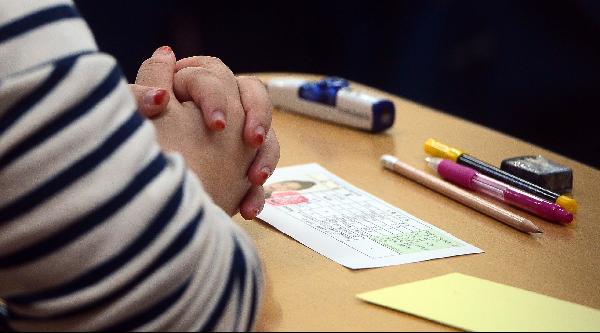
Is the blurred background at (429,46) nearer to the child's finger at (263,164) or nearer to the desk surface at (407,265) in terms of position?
the desk surface at (407,265)

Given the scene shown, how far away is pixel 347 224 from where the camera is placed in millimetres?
748

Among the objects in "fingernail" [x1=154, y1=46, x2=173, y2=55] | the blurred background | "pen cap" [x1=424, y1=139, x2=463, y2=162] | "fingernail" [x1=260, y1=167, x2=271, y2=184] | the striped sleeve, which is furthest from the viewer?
the blurred background

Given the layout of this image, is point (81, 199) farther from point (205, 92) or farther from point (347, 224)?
point (347, 224)

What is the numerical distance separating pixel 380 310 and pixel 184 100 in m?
0.25

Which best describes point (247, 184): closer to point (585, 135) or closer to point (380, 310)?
point (380, 310)

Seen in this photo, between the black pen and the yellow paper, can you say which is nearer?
the yellow paper

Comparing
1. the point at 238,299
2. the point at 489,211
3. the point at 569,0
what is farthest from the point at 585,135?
the point at 238,299

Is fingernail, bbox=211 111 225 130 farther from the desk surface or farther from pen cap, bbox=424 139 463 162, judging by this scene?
pen cap, bbox=424 139 463 162

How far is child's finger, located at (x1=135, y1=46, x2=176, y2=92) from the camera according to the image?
28.2 inches

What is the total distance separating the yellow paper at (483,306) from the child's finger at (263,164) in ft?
0.46

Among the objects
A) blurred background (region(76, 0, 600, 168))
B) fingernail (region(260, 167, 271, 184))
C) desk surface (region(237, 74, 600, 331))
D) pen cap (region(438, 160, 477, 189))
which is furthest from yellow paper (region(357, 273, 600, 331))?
blurred background (region(76, 0, 600, 168))

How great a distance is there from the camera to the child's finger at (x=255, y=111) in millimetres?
656

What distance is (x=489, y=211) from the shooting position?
0.79 metres

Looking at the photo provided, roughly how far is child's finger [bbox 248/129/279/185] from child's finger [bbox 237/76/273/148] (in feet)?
0.06
